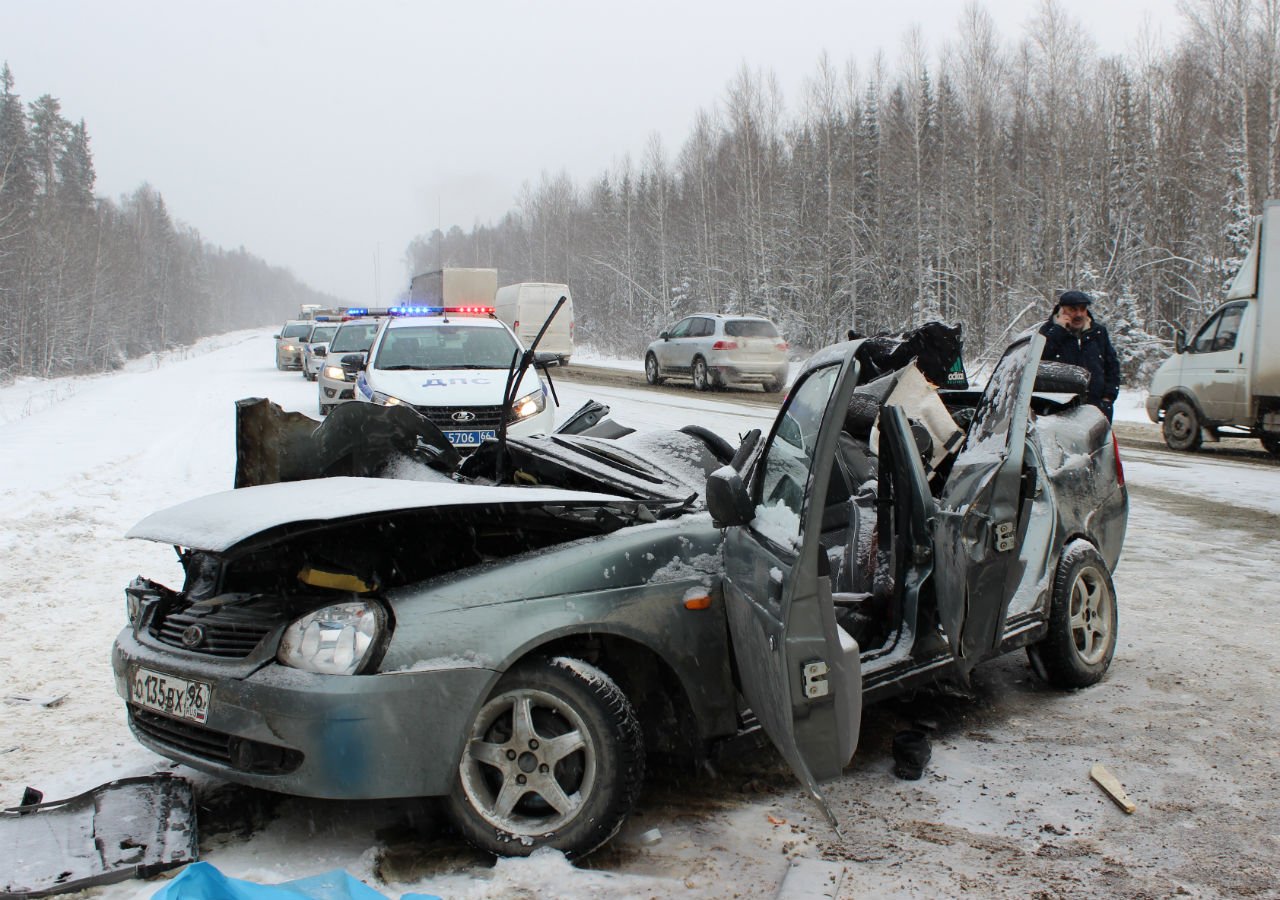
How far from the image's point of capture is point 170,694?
3072 millimetres

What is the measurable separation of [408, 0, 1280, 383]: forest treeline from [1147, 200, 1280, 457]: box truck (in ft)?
34.4

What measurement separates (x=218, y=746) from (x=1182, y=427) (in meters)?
13.8

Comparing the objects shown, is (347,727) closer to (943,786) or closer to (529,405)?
(943,786)

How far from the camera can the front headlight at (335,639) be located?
286 centimetres

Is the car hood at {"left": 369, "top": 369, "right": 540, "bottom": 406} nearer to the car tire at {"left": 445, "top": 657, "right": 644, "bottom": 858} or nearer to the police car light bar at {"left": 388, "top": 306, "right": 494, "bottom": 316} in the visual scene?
the police car light bar at {"left": 388, "top": 306, "right": 494, "bottom": 316}

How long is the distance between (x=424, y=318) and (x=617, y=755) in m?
9.92

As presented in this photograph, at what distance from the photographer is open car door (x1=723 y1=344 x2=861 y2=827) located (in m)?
2.69

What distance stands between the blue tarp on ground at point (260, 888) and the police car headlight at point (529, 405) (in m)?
7.34

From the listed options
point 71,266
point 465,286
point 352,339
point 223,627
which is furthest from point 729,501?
point 71,266

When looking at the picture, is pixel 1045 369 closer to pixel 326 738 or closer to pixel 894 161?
pixel 326 738

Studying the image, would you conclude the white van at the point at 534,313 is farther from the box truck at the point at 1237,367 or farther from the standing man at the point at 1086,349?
the standing man at the point at 1086,349

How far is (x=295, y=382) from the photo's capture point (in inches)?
1054

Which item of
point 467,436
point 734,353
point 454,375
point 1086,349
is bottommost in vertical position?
point 467,436

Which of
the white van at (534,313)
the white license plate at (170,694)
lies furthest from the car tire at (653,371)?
the white license plate at (170,694)
